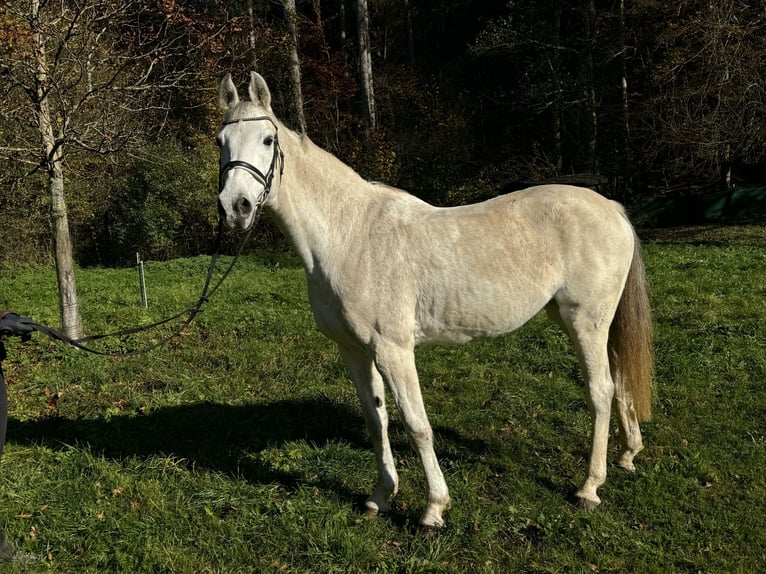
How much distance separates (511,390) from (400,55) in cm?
2476

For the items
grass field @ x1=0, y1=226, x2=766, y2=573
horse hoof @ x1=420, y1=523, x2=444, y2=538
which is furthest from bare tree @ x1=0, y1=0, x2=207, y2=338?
horse hoof @ x1=420, y1=523, x2=444, y2=538

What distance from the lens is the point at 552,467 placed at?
3965 mm

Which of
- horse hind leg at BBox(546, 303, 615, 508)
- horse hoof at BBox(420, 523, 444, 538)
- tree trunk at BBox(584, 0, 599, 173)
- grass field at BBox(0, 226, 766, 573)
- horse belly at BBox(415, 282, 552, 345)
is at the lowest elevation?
horse hoof at BBox(420, 523, 444, 538)

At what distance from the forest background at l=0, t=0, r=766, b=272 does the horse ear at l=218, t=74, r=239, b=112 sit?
361 cm

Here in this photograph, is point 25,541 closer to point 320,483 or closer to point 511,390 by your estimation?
point 320,483

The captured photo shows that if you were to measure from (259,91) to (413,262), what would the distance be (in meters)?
1.31

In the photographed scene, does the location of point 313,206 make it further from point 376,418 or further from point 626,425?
point 626,425

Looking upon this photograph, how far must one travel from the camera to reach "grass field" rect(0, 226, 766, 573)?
3127 mm

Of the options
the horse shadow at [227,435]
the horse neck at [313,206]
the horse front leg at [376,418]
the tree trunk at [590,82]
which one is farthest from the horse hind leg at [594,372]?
the tree trunk at [590,82]

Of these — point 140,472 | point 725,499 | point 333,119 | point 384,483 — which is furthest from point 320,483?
point 333,119

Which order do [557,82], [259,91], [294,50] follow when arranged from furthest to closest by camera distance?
[557,82] → [294,50] → [259,91]

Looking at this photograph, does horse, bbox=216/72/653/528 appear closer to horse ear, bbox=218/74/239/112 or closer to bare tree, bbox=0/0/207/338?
horse ear, bbox=218/74/239/112

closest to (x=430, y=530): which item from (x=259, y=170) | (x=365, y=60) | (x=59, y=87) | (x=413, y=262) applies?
(x=413, y=262)

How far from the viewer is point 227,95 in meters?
3.18
